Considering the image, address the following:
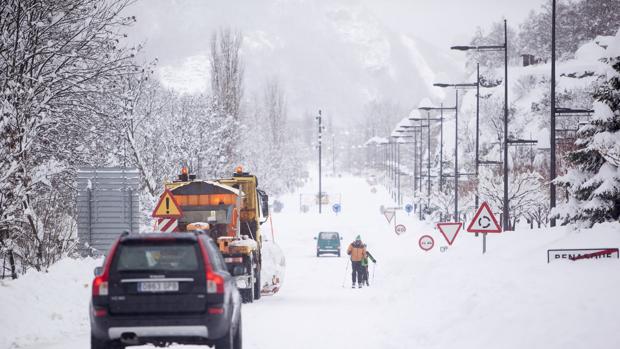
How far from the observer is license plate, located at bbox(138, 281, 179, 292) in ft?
32.5

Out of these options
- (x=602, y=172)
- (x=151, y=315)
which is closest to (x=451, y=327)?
(x=151, y=315)

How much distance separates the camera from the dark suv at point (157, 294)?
990 cm

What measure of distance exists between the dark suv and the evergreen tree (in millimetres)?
16001

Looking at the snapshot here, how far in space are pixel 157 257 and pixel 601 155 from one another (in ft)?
58.1

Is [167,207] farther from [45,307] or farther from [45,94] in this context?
[45,307]

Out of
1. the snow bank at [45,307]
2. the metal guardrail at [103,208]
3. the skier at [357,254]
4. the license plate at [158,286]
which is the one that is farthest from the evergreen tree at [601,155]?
the license plate at [158,286]

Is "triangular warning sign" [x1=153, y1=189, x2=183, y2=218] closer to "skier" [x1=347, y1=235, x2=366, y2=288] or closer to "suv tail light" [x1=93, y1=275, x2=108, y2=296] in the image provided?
"suv tail light" [x1=93, y1=275, x2=108, y2=296]

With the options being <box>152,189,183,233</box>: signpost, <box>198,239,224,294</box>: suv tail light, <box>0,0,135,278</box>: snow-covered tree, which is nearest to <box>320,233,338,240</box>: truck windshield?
<box>0,0,135,278</box>: snow-covered tree

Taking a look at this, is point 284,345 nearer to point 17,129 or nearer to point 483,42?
point 17,129

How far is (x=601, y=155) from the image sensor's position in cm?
2434

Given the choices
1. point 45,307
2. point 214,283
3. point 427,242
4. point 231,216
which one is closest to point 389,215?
point 427,242

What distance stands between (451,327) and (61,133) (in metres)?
11.6

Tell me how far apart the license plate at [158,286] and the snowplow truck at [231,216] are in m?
9.68

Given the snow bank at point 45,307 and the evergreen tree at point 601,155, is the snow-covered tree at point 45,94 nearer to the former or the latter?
the snow bank at point 45,307
